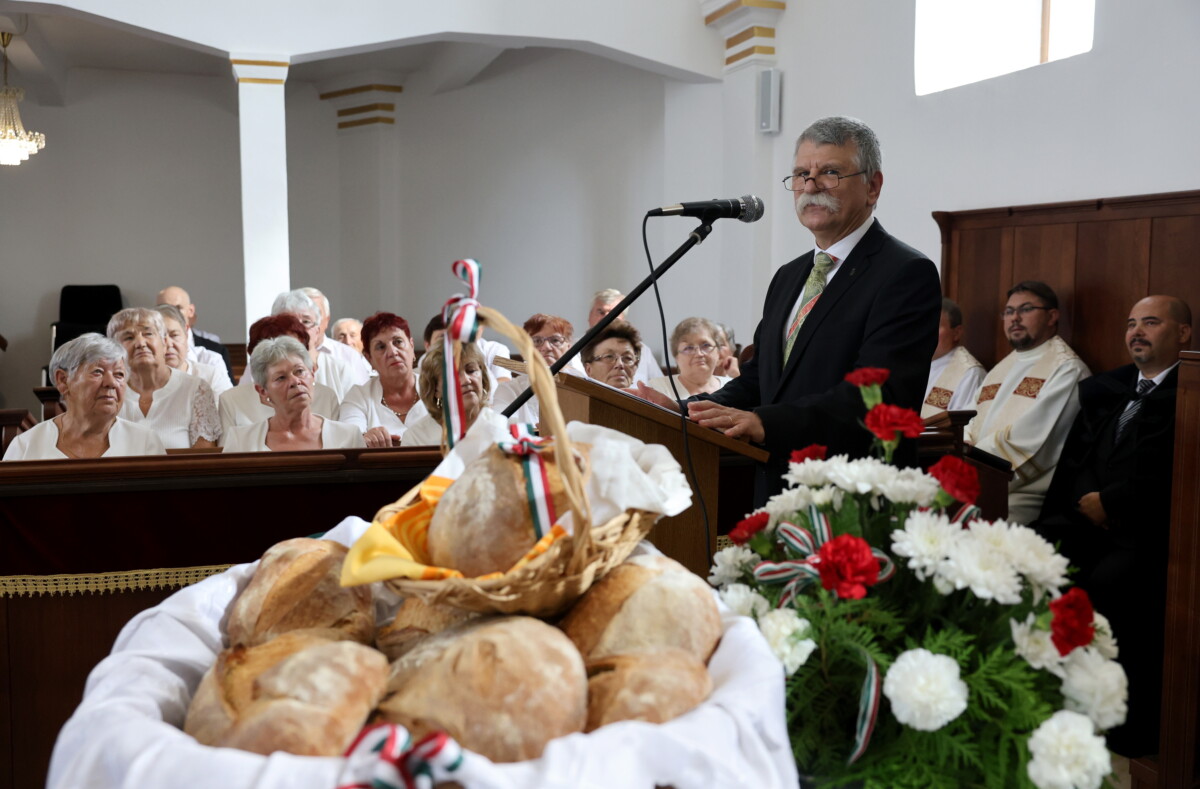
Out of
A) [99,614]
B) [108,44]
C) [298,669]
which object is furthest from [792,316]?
[108,44]

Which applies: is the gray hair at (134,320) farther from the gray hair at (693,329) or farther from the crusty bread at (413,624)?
the crusty bread at (413,624)

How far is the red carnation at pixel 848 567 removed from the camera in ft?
4.59

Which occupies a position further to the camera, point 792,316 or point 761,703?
point 792,316

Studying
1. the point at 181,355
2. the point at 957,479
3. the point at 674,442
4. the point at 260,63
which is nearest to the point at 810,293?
the point at 674,442

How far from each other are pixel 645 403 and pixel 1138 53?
4076mm

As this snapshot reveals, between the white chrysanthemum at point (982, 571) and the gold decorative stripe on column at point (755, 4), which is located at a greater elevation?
the gold decorative stripe on column at point (755, 4)

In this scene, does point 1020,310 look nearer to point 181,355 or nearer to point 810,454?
point 810,454

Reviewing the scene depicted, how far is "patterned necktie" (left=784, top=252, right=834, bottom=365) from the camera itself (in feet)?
8.38

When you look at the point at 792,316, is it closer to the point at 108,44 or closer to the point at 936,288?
the point at 936,288

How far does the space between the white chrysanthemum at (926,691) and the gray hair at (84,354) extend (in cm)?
344

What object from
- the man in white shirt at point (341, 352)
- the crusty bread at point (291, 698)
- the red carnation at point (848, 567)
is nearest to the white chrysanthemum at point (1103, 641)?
the red carnation at point (848, 567)

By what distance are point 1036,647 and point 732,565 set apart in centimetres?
48

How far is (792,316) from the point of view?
8.64 feet

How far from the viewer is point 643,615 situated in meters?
1.26
